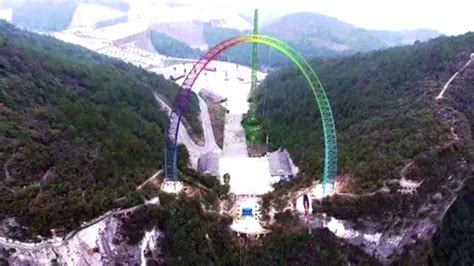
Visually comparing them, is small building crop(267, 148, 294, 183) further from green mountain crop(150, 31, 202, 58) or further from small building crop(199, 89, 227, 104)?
green mountain crop(150, 31, 202, 58)

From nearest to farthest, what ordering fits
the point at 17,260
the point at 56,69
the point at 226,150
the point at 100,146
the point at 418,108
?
the point at 17,260, the point at 100,146, the point at 418,108, the point at 56,69, the point at 226,150

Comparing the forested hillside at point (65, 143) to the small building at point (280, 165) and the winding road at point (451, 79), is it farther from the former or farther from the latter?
the winding road at point (451, 79)

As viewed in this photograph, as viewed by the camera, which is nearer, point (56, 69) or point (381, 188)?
point (381, 188)

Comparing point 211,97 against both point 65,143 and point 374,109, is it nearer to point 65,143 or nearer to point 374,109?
point 374,109

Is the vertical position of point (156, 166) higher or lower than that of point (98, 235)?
higher

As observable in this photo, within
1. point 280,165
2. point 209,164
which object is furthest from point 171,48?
point 280,165

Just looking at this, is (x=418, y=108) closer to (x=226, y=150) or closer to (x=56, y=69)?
(x=226, y=150)

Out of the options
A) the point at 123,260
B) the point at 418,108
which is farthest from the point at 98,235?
the point at 418,108
